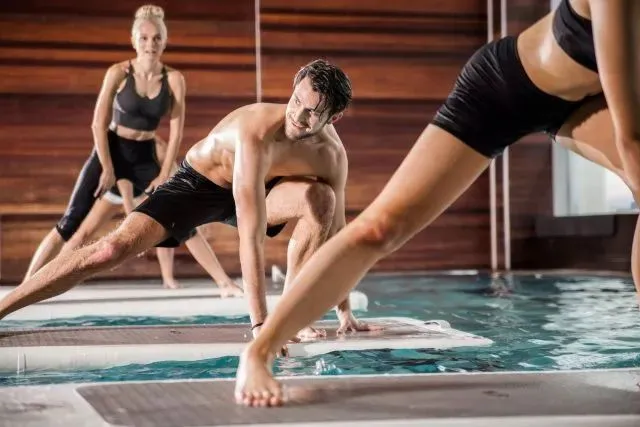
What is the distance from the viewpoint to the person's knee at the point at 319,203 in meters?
3.49

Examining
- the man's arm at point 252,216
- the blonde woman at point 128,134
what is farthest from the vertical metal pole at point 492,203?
the man's arm at point 252,216

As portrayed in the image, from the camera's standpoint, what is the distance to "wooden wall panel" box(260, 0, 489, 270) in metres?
9.62

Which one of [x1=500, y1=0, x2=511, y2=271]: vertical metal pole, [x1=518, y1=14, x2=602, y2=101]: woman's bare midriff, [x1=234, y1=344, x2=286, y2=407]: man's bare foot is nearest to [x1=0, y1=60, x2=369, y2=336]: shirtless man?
[x1=234, y1=344, x2=286, y2=407]: man's bare foot

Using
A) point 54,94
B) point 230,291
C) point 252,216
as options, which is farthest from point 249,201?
point 54,94

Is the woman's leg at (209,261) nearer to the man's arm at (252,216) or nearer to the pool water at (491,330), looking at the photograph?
the pool water at (491,330)

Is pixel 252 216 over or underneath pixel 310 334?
over

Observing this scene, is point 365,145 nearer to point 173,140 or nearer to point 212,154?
point 173,140

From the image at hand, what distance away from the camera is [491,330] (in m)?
4.35

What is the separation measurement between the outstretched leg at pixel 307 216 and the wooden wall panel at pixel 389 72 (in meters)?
6.13

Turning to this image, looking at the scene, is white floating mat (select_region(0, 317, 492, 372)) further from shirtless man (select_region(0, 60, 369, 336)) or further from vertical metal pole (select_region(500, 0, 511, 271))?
vertical metal pole (select_region(500, 0, 511, 271))

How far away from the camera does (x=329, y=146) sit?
11.6 ft

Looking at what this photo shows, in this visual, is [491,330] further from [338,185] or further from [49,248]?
[49,248]

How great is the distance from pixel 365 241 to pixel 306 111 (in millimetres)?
939

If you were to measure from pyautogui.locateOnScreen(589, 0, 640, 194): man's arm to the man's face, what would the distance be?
3.71 ft
